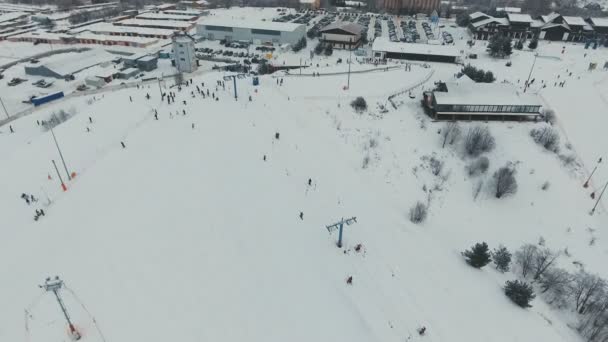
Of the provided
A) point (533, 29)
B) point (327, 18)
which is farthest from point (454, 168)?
point (327, 18)

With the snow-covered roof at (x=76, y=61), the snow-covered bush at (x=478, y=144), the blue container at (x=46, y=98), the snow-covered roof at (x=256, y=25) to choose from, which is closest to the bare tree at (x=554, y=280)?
the snow-covered bush at (x=478, y=144)

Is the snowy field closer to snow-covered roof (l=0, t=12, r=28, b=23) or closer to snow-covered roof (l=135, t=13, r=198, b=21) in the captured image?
snow-covered roof (l=135, t=13, r=198, b=21)

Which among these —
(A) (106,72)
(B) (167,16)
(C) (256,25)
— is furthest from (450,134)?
(B) (167,16)

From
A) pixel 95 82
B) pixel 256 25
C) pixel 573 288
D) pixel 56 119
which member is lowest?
pixel 573 288

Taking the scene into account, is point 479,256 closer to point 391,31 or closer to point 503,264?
point 503,264

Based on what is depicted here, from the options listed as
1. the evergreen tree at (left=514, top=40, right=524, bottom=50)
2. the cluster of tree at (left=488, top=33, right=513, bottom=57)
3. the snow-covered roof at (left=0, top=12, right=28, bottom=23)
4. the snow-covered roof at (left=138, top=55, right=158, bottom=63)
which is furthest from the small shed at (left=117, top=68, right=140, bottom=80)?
the snow-covered roof at (left=0, top=12, right=28, bottom=23)

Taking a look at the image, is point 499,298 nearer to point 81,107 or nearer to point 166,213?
point 166,213

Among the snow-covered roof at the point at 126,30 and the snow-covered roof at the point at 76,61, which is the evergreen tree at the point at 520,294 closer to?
the snow-covered roof at the point at 76,61
